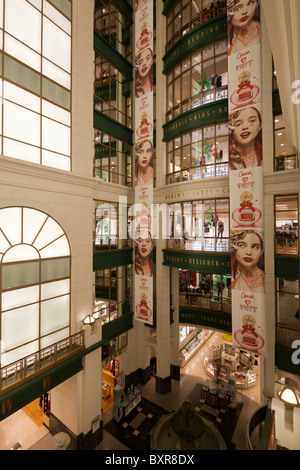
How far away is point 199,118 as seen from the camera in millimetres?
11617

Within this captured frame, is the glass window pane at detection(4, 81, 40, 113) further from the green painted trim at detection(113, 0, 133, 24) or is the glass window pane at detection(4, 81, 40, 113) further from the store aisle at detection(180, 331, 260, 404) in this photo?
the store aisle at detection(180, 331, 260, 404)

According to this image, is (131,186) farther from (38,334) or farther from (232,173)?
(38,334)

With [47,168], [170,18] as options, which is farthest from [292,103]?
[170,18]

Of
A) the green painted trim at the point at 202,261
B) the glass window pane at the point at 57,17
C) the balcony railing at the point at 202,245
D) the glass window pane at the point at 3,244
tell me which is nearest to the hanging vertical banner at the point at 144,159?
the green painted trim at the point at 202,261

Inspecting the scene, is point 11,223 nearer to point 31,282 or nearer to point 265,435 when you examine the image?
point 31,282

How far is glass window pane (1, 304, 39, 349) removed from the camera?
25.2ft

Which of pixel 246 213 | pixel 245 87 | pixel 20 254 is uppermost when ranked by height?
pixel 245 87

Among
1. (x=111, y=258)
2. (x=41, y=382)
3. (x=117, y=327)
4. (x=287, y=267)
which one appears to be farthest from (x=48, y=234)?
(x=287, y=267)

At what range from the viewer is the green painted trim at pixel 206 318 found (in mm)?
12930

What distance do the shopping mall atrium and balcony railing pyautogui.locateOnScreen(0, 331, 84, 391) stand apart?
6 centimetres

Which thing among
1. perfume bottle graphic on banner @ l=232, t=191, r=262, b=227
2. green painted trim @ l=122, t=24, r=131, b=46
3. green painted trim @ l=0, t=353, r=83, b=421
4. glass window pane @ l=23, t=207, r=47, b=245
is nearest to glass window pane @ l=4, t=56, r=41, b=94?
glass window pane @ l=23, t=207, r=47, b=245

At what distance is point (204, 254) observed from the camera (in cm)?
1114

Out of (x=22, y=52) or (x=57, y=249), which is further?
(x=57, y=249)

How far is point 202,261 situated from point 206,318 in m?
4.69
